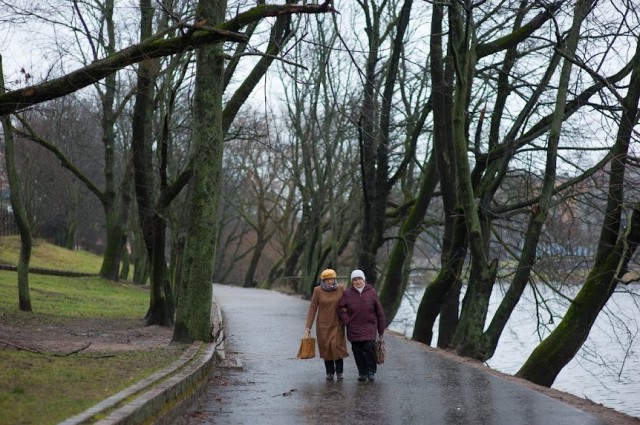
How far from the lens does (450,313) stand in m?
25.1

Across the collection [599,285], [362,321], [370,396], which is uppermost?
[599,285]

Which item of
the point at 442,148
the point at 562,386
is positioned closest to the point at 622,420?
the point at 442,148

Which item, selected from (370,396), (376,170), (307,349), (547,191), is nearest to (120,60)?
(307,349)

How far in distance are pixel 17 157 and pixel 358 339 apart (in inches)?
1423

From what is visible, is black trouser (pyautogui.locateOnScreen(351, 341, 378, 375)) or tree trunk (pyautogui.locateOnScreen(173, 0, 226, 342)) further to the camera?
tree trunk (pyautogui.locateOnScreen(173, 0, 226, 342))

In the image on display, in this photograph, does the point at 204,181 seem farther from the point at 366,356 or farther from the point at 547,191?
the point at 547,191

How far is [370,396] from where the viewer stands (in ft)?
38.1

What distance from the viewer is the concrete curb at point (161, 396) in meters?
7.38

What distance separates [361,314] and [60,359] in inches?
152

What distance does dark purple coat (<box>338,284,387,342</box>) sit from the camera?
13.0 meters

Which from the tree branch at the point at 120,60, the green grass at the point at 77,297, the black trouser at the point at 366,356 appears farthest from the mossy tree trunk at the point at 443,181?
the tree branch at the point at 120,60

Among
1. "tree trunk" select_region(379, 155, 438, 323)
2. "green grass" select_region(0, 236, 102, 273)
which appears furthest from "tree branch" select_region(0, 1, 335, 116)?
"green grass" select_region(0, 236, 102, 273)

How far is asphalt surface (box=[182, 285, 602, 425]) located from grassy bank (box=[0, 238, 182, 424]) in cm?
101

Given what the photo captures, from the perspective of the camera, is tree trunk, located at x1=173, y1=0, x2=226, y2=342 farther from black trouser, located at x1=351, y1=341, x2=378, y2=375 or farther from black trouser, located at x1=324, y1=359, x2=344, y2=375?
black trouser, located at x1=351, y1=341, x2=378, y2=375
